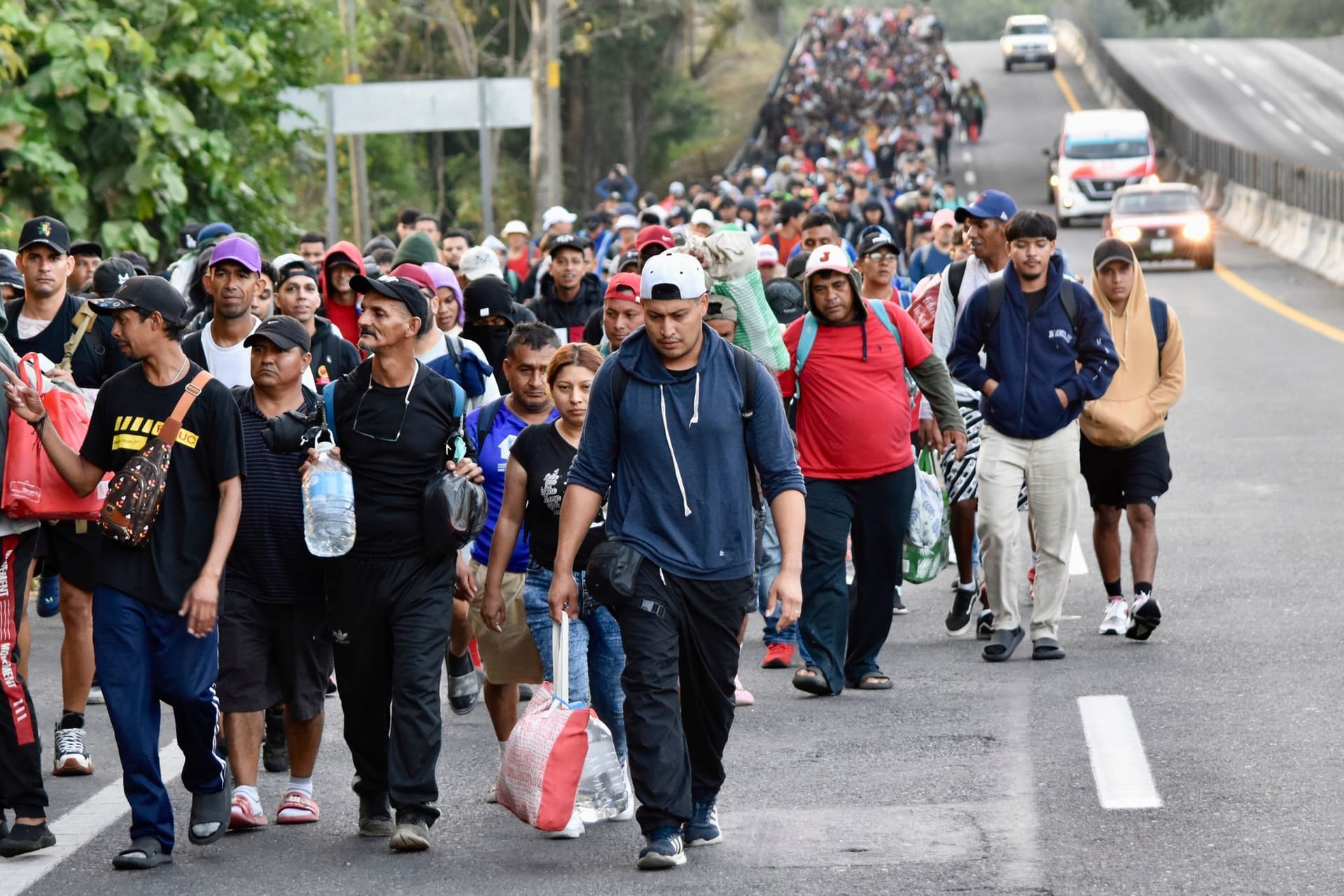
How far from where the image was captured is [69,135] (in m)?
16.4

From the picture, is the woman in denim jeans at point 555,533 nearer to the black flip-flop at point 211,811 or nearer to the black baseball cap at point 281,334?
A: the black baseball cap at point 281,334

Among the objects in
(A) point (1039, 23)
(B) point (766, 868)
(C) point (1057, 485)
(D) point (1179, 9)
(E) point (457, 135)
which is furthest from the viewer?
(A) point (1039, 23)

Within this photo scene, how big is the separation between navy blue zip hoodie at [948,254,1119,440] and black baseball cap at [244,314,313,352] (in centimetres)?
370

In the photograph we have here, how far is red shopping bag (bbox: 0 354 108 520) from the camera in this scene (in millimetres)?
7441

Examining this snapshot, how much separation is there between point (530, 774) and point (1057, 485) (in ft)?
13.4

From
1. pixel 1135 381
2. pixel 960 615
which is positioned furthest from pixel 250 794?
pixel 1135 381

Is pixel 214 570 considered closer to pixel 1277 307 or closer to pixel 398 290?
pixel 398 290

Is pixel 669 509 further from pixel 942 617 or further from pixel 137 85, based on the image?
pixel 137 85

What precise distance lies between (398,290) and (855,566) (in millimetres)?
3389

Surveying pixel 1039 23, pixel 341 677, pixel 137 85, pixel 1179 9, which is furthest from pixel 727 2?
pixel 341 677

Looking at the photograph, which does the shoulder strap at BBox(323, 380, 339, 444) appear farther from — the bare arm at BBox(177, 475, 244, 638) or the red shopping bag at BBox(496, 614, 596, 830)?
the red shopping bag at BBox(496, 614, 596, 830)

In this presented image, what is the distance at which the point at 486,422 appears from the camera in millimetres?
8133

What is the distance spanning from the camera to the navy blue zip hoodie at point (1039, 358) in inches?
392

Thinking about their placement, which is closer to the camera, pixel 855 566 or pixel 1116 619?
pixel 855 566
